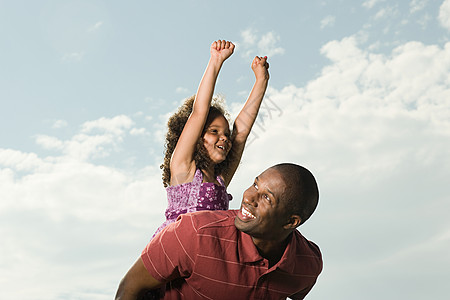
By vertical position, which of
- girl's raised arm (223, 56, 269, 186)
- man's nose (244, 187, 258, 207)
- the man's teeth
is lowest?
the man's teeth

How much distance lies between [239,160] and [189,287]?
1.21 metres

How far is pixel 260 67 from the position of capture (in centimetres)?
329

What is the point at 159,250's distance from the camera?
2.12 m

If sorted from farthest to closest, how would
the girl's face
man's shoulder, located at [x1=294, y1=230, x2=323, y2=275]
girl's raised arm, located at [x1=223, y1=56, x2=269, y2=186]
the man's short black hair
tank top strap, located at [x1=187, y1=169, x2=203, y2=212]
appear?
girl's raised arm, located at [x1=223, y1=56, x2=269, y2=186], the girl's face, tank top strap, located at [x1=187, y1=169, x2=203, y2=212], man's shoulder, located at [x1=294, y1=230, x2=323, y2=275], the man's short black hair

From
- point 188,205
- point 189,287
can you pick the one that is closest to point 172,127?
point 188,205

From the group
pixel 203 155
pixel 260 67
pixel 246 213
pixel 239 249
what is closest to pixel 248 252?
pixel 239 249

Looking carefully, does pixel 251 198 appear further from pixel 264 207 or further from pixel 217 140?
pixel 217 140

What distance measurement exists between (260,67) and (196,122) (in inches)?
24.0

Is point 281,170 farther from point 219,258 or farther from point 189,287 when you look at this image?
point 189,287

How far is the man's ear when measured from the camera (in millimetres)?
2018

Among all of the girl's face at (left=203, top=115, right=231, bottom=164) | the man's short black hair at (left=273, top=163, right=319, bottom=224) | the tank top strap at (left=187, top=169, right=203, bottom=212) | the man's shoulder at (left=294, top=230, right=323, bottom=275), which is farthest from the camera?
the girl's face at (left=203, top=115, right=231, bottom=164)

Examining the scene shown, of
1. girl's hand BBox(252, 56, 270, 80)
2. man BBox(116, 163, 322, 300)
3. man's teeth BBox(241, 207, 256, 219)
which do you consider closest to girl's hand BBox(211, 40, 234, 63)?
girl's hand BBox(252, 56, 270, 80)

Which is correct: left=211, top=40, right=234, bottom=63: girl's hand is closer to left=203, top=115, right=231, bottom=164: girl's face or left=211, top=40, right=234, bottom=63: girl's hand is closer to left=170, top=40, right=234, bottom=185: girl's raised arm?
left=170, top=40, right=234, bottom=185: girl's raised arm

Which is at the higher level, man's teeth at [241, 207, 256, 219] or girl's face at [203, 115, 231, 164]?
girl's face at [203, 115, 231, 164]
